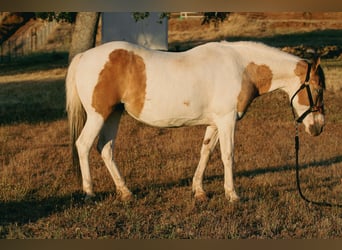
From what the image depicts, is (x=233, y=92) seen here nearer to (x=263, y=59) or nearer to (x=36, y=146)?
(x=263, y=59)

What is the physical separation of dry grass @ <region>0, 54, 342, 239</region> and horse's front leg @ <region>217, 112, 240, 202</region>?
0.62 ft

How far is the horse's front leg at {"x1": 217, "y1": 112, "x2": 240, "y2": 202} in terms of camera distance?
638 centimetres

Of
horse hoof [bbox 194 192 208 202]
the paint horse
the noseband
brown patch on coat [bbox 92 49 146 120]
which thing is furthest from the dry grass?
brown patch on coat [bbox 92 49 146 120]

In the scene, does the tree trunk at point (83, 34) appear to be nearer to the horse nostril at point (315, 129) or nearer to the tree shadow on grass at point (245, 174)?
the tree shadow on grass at point (245, 174)

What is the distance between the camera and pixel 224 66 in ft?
21.0

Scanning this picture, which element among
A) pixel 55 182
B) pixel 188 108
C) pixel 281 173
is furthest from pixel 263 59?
pixel 55 182

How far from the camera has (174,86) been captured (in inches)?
248

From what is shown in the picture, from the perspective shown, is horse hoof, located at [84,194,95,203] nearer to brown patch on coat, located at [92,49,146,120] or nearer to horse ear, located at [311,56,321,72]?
brown patch on coat, located at [92,49,146,120]

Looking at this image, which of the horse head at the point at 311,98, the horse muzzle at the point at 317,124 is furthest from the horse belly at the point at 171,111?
the horse muzzle at the point at 317,124

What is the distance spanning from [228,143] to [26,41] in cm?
2616

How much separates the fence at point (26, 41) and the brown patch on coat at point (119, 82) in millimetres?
23003

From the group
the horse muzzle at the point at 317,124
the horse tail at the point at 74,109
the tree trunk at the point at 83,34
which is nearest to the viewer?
the horse tail at the point at 74,109

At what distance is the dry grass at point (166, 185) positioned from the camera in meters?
5.47

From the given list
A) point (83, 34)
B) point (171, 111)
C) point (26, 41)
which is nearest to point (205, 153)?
point (171, 111)
